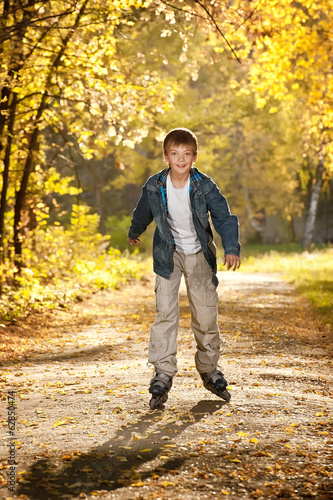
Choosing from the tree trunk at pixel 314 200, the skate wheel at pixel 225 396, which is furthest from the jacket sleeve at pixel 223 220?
the tree trunk at pixel 314 200

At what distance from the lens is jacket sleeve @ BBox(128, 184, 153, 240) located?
5.31m

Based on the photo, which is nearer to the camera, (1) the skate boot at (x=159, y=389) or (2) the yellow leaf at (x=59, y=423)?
(2) the yellow leaf at (x=59, y=423)

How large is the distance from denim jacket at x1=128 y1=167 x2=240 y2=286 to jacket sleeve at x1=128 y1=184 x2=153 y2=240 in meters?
0.01

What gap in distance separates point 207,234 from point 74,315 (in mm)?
6349

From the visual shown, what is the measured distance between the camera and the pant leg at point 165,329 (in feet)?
17.1

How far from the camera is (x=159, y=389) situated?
5.05 meters

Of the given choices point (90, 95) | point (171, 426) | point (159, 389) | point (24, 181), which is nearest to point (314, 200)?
point (24, 181)

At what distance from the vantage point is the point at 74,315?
11164 millimetres

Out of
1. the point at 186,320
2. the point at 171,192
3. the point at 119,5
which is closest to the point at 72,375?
the point at 171,192

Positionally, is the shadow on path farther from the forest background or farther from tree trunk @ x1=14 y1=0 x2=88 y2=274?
tree trunk @ x1=14 y1=0 x2=88 y2=274

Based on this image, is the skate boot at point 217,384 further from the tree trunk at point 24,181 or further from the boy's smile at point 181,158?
the tree trunk at point 24,181

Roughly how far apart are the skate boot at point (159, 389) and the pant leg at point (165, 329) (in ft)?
0.17

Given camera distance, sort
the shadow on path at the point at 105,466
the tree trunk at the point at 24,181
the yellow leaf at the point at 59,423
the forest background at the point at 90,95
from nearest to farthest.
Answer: the shadow on path at the point at 105,466
the yellow leaf at the point at 59,423
the forest background at the point at 90,95
the tree trunk at the point at 24,181

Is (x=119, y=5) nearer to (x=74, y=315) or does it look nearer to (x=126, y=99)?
(x=126, y=99)
